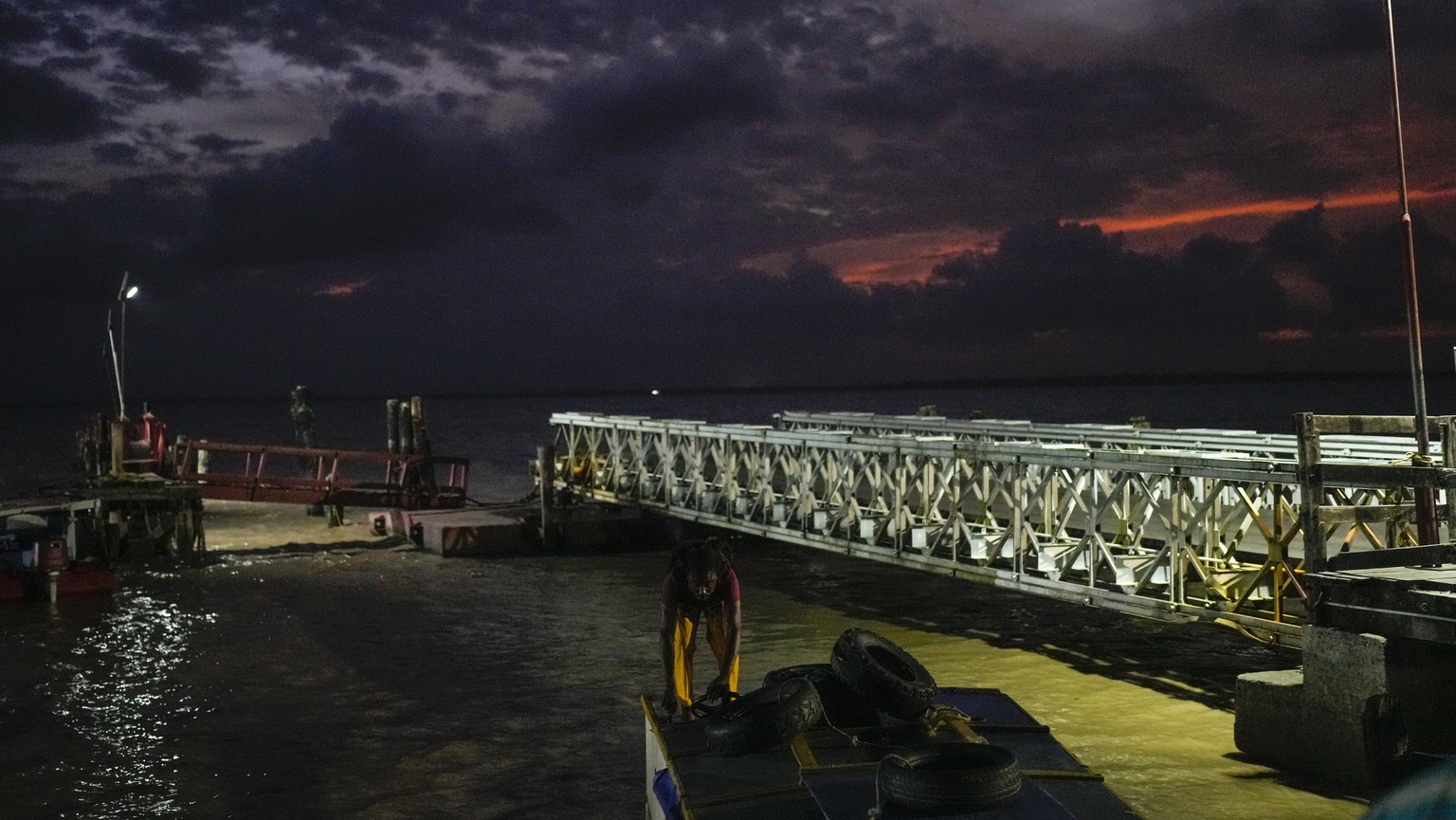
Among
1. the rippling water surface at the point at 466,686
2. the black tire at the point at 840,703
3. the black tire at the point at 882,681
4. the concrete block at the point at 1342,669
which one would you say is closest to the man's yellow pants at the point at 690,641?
the black tire at the point at 840,703

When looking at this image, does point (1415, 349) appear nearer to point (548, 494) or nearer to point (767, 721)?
point (767, 721)

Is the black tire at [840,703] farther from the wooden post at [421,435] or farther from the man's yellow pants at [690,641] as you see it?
the wooden post at [421,435]

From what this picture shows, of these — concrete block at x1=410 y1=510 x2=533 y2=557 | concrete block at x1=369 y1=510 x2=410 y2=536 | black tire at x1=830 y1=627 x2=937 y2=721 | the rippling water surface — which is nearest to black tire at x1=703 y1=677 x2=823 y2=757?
black tire at x1=830 y1=627 x2=937 y2=721

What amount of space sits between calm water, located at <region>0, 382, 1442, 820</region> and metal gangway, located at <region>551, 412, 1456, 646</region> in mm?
1058

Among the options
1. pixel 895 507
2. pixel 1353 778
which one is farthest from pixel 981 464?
pixel 1353 778

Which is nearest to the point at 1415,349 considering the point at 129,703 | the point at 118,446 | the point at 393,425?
the point at 129,703

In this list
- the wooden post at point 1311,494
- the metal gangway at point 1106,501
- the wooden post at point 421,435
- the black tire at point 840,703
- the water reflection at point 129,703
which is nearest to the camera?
the black tire at point 840,703

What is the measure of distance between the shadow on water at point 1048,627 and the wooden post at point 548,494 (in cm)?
505

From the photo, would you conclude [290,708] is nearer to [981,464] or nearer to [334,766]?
[334,766]

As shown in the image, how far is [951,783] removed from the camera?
5.48 meters

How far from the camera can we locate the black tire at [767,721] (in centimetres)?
700

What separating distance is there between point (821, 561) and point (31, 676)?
14575mm

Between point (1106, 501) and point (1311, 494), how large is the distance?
3.83 metres

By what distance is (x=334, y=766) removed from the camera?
10461mm
